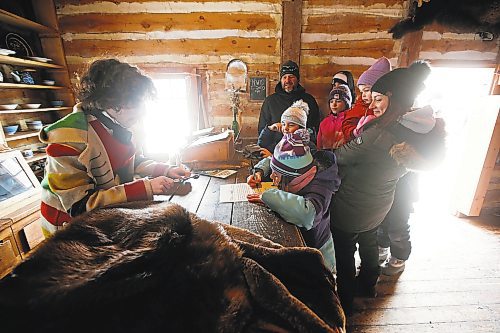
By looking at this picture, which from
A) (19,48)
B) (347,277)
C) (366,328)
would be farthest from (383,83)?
(19,48)

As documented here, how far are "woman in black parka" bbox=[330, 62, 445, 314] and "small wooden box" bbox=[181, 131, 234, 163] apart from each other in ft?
3.09

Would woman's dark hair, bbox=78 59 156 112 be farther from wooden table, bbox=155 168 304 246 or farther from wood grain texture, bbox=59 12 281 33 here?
wood grain texture, bbox=59 12 281 33

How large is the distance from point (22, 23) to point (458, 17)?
5080 millimetres

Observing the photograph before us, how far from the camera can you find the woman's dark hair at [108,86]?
41.0 inches

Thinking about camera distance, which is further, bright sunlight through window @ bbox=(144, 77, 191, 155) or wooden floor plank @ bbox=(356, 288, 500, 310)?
bright sunlight through window @ bbox=(144, 77, 191, 155)

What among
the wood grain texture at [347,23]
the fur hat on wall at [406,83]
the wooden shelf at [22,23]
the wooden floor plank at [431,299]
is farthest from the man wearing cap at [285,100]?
the wooden shelf at [22,23]

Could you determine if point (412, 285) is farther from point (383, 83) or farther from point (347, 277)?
point (383, 83)

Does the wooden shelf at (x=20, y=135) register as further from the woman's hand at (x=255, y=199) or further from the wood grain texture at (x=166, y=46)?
the woman's hand at (x=255, y=199)

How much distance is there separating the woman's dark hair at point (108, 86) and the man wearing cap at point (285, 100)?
179cm

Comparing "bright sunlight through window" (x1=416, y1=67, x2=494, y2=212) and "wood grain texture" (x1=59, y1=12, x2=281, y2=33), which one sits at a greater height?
"wood grain texture" (x1=59, y1=12, x2=281, y2=33)

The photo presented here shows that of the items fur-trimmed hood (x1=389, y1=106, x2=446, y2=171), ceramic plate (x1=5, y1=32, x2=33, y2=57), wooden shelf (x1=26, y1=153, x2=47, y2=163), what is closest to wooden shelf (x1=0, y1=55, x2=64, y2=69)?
ceramic plate (x1=5, y1=32, x2=33, y2=57)

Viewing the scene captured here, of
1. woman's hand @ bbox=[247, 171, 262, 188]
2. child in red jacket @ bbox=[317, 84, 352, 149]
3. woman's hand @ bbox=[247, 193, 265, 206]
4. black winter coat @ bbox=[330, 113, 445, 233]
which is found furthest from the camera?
child in red jacket @ bbox=[317, 84, 352, 149]

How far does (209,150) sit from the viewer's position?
201 centimetres

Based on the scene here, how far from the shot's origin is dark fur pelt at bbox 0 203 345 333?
39 centimetres
